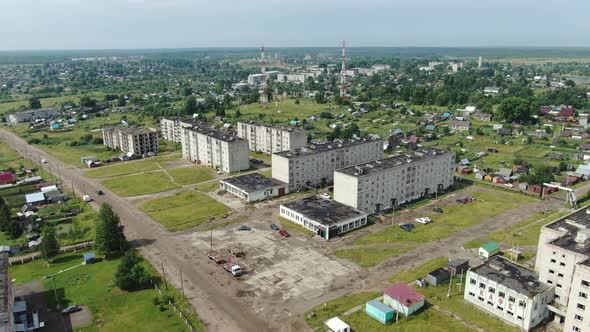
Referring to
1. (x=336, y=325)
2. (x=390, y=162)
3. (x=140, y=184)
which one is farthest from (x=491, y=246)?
(x=140, y=184)

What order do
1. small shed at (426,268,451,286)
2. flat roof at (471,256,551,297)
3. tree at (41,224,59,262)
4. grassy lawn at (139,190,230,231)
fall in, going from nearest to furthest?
flat roof at (471,256,551,297) < small shed at (426,268,451,286) < tree at (41,224,59,262) < grassy lawn at (139,190,230,231)

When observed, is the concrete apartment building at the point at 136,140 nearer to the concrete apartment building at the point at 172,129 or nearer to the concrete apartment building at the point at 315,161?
the concrete apartment building at the point at 172,129

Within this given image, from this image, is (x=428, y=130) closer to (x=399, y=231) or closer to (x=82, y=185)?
(x=399, y=231)

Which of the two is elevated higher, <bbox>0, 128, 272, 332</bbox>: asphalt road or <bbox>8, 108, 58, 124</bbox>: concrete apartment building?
<bbox>8, 108, 58, 124</bbox>: concrete apartment building

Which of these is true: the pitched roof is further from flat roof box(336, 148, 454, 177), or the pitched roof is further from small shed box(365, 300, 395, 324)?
flat roof box(336, 148, 454, 177)

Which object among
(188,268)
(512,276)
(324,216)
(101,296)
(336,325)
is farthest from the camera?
(324,216)

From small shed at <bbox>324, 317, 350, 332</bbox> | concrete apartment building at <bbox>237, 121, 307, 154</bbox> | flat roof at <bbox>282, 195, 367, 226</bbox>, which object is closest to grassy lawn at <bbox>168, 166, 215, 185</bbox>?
concrete apartment building at <bbox>237, 121, 307, 154</bbox>

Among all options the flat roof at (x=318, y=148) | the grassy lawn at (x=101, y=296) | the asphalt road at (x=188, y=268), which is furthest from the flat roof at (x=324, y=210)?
the grassy lawn at (x=101, y=296)

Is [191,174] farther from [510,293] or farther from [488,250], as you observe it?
[510,293]
